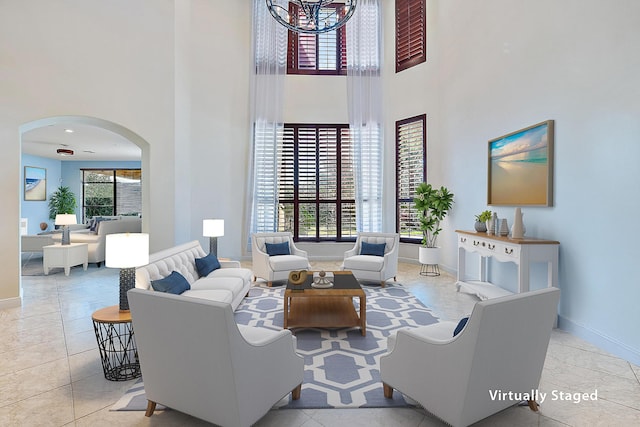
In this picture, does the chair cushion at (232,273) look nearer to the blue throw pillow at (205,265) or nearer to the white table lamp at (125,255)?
the blue throw pillow at (205,265)

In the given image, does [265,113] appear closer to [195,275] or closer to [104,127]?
[104,127]

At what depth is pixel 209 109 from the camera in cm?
713

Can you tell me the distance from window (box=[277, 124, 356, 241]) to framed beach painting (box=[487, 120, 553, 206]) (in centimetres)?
354

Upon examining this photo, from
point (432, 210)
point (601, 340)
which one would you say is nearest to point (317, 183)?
point (432, 210)

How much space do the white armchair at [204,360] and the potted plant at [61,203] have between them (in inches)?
483

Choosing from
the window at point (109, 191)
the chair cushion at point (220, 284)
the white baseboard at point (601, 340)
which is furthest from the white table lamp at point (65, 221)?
the white baseboard at point (601, 340)

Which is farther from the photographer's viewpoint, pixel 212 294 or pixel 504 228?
pixel 504 228

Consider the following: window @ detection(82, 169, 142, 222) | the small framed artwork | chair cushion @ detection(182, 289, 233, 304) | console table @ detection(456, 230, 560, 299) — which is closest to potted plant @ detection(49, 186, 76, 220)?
the small framed artwork

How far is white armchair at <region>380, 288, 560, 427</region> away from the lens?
1.76 meters

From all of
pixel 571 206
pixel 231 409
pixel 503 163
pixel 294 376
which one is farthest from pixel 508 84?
pixel 231 409

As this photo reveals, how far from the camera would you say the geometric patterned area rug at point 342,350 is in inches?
92.4

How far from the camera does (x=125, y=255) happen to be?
2801mm

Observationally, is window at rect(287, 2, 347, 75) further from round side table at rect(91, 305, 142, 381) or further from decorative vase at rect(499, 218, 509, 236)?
round side table at rect(91, 305, 142, 381)

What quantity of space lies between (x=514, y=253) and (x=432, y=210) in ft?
8.89
